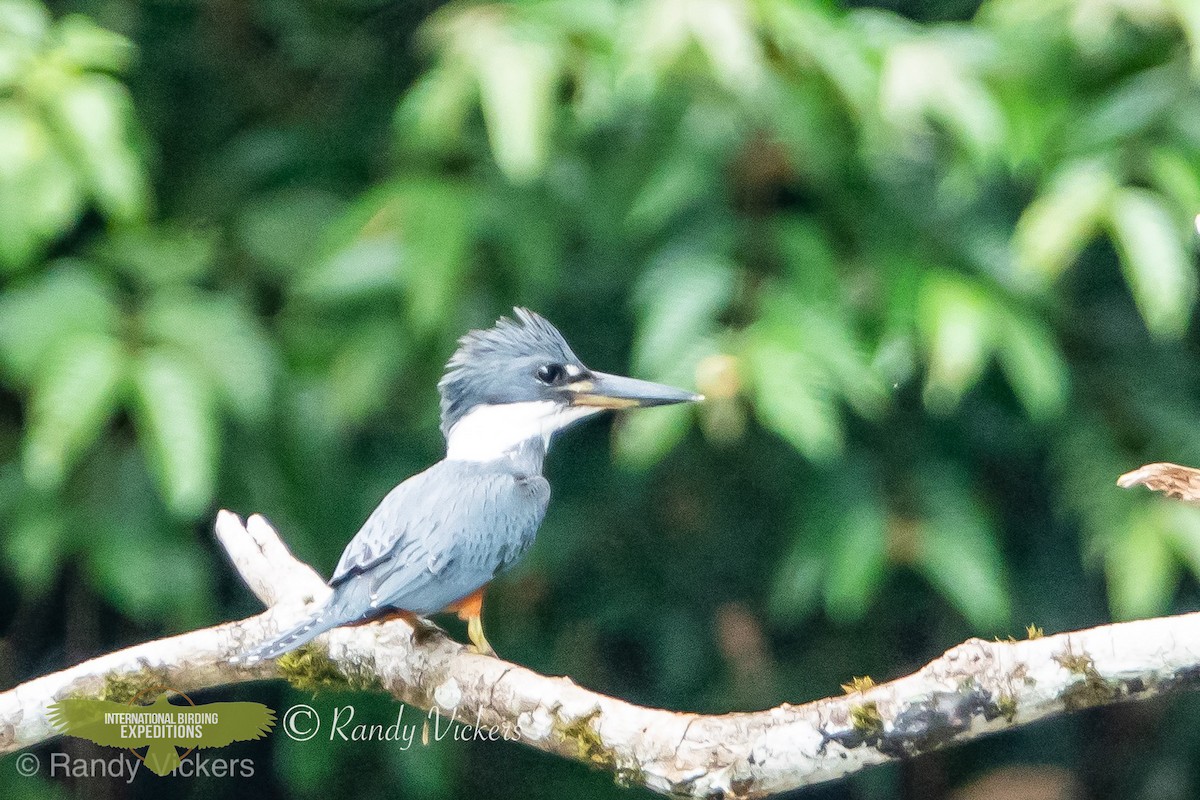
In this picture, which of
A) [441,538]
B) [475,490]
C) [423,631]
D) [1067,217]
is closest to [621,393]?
[475,490]

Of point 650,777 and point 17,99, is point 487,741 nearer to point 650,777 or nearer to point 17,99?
point 650,777

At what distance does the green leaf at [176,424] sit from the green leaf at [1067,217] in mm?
1371

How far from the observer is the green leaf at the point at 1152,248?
6.77ft

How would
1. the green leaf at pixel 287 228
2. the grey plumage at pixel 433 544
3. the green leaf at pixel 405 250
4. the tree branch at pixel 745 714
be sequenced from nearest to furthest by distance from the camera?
1. the tree branch at pixel 745 714
2. the grey plumage at pixel 433 544
3. the green leaf at pixel 405 250
4. the green leaf at pixel 287 228

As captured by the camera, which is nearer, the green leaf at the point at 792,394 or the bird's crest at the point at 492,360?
the green leaf at the point at 792,394

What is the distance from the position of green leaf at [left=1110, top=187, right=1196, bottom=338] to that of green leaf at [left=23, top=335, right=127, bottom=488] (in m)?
1.64

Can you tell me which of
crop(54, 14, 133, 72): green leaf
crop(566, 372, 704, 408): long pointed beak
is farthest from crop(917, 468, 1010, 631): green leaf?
crop(54, 14, 133, 72): green leaf

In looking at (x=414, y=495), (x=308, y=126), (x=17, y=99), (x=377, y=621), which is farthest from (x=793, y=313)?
(x=17, y=99)

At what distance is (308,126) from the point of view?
277 cm

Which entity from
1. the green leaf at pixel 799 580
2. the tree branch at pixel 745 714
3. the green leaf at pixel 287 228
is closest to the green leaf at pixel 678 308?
the green leaf at pixel 799 580

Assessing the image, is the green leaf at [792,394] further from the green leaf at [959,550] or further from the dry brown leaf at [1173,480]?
the dry brown leaf at [1173,480]

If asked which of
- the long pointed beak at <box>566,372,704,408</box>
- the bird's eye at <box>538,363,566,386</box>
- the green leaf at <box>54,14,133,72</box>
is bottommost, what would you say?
the long pointed beak at <box>566,372,704,408</box>

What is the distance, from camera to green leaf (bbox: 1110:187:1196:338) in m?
2.06

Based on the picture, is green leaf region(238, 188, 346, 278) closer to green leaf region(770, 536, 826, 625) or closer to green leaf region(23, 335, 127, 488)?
green leaf region(23, 335, 127, 488)
